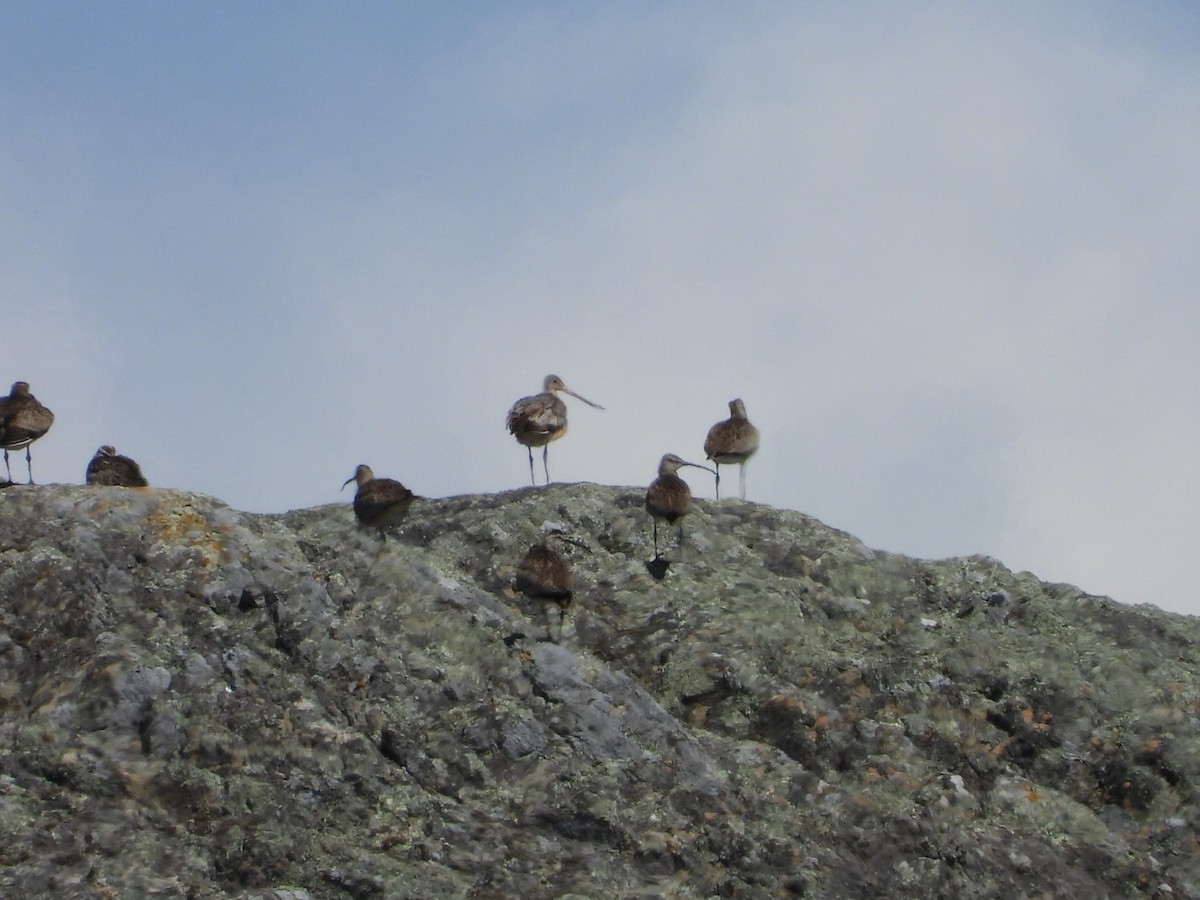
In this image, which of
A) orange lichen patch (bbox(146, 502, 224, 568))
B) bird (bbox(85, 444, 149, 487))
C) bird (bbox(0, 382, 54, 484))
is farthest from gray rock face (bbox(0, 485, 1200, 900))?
bird (bbox(0, 382, 54, 484))

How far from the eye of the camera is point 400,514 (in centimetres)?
1577

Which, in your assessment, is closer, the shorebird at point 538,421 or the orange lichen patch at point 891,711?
the orange lichen patch at point 891,711

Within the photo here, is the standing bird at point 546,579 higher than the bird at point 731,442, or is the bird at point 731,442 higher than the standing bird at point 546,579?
the bird at point 731,442

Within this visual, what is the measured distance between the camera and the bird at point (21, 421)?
58.0ft

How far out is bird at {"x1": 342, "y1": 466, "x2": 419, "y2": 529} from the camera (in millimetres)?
15469

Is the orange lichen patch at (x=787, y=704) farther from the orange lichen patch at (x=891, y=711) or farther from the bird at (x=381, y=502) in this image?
the bird at (x=381, y=502)

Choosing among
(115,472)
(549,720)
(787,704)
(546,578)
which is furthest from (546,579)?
(115,472)

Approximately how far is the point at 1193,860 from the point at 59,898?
28.7 feet

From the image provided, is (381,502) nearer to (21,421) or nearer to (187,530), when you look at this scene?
(187,530)

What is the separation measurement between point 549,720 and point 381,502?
13.7 feet

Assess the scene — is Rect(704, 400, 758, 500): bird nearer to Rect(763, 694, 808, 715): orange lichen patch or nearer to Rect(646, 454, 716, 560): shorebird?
Rect(646, 454, 716, 560): shorebird

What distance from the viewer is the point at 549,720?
39.7ft

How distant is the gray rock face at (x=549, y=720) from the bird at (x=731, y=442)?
5.10 metres

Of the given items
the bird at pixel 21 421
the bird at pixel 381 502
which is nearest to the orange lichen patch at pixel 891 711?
the bird at pixel 381 502
